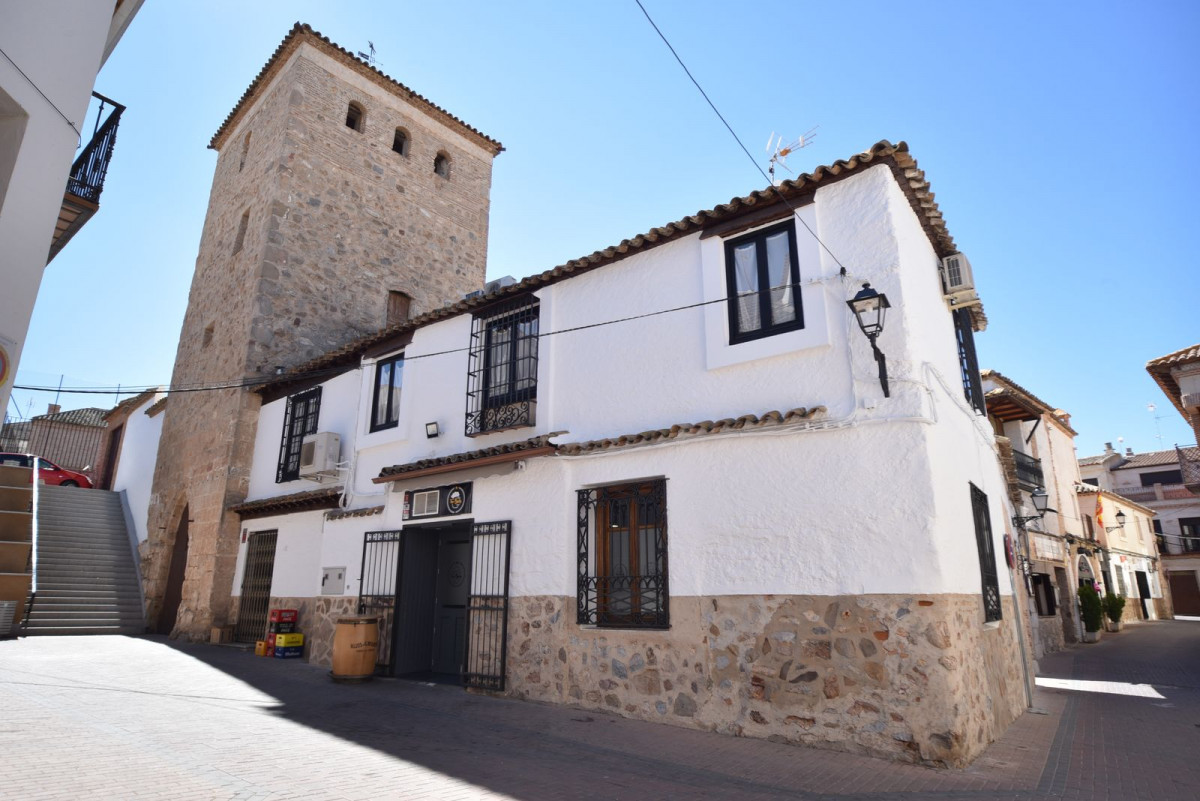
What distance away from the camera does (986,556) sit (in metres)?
7.29

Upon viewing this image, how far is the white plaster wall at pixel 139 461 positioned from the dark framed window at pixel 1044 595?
2063 centimetres

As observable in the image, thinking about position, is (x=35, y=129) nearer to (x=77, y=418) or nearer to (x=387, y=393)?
(x=387, y=393)

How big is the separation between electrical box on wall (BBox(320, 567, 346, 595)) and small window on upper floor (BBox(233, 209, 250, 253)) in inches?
346

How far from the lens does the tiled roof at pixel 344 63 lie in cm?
1563

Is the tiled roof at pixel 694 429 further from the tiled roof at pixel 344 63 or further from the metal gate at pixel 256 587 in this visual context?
the tiled roof at pixel 344 63

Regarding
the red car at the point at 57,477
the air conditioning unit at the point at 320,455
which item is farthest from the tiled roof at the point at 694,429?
the red car at the point at 57,477

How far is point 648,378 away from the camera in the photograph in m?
7.82

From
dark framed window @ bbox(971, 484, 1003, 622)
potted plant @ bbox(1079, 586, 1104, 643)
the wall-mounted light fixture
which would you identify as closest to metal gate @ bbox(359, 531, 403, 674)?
dark framed window @ bbox(971, 484, 1003, 622)

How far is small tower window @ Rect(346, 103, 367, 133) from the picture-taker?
16703mm

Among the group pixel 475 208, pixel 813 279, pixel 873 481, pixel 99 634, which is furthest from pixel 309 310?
pixel 873 481

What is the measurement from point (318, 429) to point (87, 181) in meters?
5.46

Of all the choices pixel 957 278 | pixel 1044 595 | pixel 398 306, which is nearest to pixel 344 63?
pixel 398 306

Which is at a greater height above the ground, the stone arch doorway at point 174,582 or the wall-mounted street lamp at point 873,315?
the wall-mounted street lamp at point 873,315

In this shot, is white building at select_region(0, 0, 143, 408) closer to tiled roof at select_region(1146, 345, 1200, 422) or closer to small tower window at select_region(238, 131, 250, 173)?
small tower window at select_region(238, 131, 250, 173)
